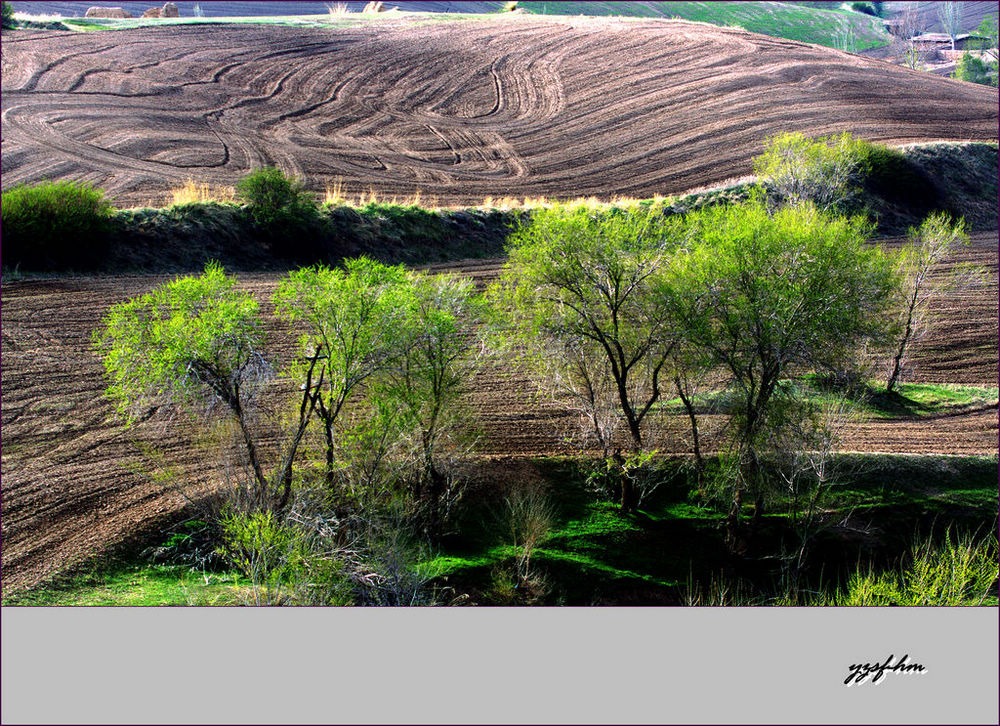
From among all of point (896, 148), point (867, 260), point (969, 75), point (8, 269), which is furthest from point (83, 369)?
point (969, 75)

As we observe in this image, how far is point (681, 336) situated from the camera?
20422 millimetres

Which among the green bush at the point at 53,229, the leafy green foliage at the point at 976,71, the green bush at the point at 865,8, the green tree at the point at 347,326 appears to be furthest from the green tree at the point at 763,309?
the green bush at the point at 865,8

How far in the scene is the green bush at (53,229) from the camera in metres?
29.5

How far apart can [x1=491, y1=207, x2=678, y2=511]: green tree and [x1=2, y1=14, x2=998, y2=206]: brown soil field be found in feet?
64.8

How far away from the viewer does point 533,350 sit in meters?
21.7

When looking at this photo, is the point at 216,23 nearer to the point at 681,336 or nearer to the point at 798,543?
the point at 681,336

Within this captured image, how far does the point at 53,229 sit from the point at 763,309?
26.3m

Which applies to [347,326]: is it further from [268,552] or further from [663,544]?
[663,544]

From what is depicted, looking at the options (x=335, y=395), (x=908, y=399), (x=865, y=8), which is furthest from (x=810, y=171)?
(x=865, y=8)

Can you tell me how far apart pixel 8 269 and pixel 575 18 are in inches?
2164

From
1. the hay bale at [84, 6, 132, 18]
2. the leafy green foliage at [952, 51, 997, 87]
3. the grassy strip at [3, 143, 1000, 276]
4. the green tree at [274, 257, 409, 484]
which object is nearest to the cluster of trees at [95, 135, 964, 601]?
the green tree at [274, 257, 409, 484]

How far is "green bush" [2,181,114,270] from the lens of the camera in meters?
29.5

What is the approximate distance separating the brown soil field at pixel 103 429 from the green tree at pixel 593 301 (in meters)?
3.39

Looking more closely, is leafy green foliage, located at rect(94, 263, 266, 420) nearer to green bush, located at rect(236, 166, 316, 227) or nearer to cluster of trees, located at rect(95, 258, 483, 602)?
cluster of trees, located at rect(95, 258, 483, 602)
